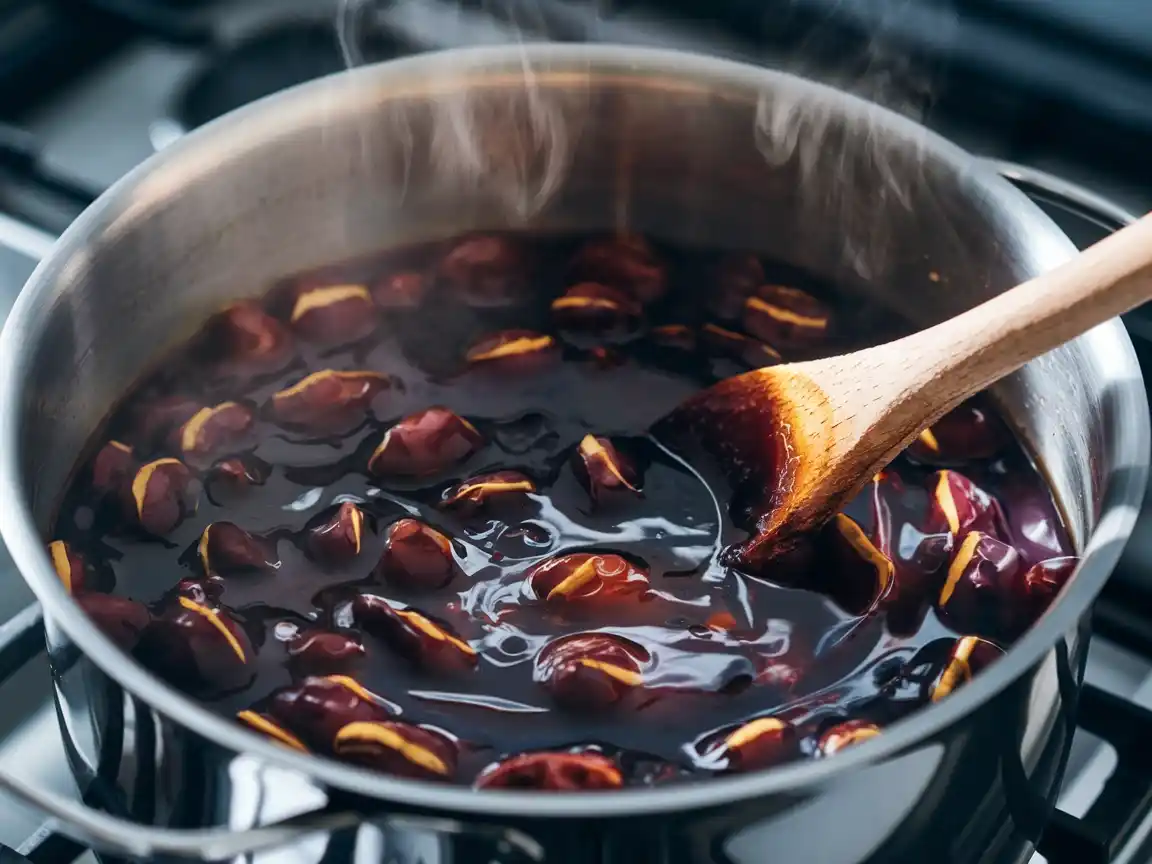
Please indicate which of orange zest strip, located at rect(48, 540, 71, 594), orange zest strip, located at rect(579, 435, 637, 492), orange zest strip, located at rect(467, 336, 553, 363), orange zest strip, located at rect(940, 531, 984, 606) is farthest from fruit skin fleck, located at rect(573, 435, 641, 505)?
orange zest strip, located at rect(48, 540, 71, 594)

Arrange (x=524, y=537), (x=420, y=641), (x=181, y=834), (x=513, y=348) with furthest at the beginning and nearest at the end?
(x=513, y=348) < (x=524, y=537) < (x=420, y=641) < (x=181, y=834)

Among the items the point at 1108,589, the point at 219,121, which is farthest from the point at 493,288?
the point at 1108,589

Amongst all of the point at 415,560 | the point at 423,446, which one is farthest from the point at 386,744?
the point at 423,446

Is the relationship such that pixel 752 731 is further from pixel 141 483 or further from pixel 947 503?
pixel 141 483

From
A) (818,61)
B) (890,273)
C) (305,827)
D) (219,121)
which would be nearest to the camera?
(305,827)

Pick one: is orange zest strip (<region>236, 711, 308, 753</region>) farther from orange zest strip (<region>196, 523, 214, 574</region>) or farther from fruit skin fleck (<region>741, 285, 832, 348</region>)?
fruit skin fleck (<region>741, 285, 832, 348</region>)

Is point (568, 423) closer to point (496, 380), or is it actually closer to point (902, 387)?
point (496, 380)
